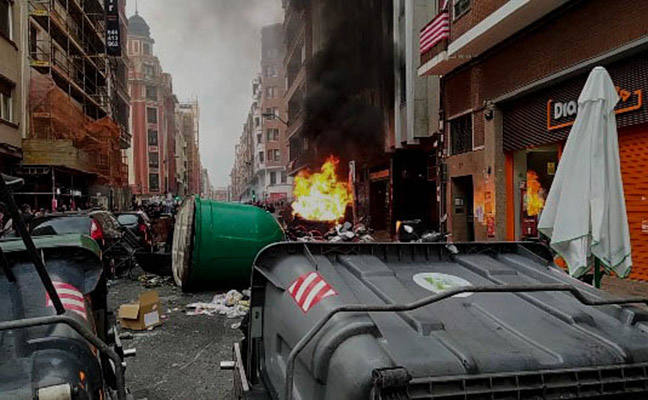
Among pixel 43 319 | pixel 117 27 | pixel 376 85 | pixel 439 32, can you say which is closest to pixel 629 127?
pixel 439 32

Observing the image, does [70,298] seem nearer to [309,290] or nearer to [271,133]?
[309,290]

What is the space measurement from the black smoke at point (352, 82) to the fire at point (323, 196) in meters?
1.35

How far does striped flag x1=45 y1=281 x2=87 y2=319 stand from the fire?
16.6 meters

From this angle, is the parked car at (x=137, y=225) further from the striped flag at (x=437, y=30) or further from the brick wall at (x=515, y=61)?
the striped flag at (x=437, y=30)

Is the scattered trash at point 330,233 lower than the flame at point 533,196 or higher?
lower

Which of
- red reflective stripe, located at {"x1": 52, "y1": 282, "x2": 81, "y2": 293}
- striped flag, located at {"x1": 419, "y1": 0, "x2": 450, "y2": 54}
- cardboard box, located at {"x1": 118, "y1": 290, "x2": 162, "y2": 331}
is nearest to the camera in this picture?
red reflective stripe, located at {"x1": 52, "y1": 282, "x2": 81, "y2": 293}

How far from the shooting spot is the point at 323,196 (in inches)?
907

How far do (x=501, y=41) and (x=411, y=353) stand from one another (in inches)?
526

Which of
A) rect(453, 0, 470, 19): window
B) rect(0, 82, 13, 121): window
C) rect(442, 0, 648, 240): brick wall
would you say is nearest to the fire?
rect(442, 0, 648, 240): brick wall

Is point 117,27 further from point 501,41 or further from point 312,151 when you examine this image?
point 501,41

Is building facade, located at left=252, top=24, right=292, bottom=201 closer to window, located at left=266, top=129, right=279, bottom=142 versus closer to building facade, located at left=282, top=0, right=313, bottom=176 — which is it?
window, located at left=266, top=129, right=279, bottom=142

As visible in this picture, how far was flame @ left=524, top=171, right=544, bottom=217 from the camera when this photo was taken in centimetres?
1315

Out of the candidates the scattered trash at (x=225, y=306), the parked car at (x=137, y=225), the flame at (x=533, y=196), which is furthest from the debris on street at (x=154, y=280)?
the flame at (x=533, y=196)

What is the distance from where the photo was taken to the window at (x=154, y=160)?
3187 inches
